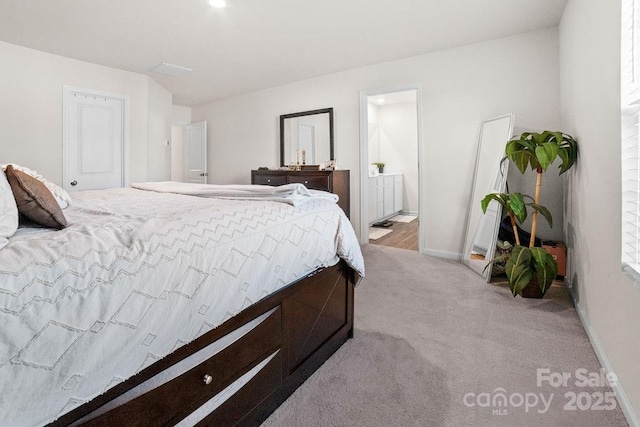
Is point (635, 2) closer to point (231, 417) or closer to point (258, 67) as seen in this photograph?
point (231, 417)

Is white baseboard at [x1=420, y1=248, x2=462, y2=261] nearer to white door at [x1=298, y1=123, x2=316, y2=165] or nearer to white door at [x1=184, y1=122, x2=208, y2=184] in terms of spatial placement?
white door at [x1=298, y1=123, x2=316, y2=165]

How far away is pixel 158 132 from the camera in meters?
4.97

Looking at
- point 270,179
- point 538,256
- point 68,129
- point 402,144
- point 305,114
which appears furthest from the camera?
point 402,144

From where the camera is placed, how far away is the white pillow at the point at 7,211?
0.83 meters

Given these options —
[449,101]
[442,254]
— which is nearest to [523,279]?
[442,254]

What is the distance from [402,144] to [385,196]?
58.9 inches

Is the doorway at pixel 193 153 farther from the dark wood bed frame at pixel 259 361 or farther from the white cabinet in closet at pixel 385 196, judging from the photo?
the dark wood bed frame at pixel 259 361

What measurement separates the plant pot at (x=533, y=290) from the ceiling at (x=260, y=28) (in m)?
2.31

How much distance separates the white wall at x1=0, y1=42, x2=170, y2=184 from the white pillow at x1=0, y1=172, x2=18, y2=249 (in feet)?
11.9

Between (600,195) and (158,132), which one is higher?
(158,132)

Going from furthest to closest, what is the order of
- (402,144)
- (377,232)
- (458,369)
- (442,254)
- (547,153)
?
(402,144) < (377,232) < (442,254) < (547,153) < (458,369)

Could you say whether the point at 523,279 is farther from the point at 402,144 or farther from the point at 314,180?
the point at 402,144

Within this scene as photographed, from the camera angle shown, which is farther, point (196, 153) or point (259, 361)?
point (196, 153)

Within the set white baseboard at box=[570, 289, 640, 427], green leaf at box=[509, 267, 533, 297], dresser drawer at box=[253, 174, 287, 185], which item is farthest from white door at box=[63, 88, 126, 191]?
white baseboard at box=[570, 289, 640, 427]
